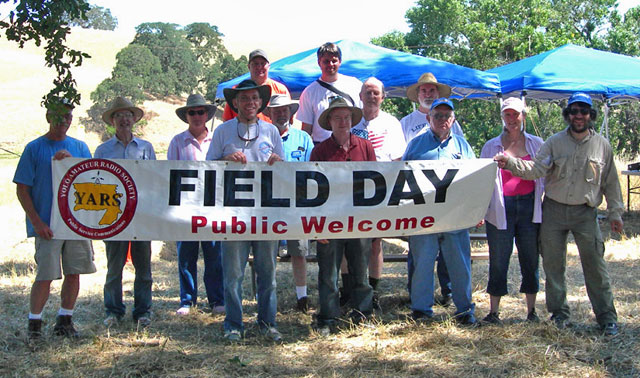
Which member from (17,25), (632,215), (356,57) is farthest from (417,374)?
(632,215)

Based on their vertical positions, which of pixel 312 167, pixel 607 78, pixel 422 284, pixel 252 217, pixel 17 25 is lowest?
pixel 422 284

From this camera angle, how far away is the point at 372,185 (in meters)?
5.59

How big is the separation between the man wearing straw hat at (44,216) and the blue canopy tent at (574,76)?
347 inches

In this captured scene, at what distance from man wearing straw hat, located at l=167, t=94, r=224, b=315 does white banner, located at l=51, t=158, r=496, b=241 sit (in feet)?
3.16

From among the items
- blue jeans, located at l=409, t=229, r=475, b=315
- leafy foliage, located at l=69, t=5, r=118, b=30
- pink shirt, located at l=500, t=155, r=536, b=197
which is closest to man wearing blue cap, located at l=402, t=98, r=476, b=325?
blue jeans, located at l=409, t=229, r=475, b=315

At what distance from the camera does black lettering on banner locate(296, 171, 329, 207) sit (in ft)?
18.1

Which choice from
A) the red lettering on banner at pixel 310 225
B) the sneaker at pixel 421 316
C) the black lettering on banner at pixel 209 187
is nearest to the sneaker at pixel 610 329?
the sneaker at pixel 421 316

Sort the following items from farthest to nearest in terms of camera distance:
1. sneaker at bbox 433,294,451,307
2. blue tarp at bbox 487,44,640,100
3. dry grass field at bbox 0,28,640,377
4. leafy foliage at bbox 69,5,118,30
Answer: leafy foliage at bbox 69,5,118,30 → blue tarp at bbox 487,44,640,100 → sneaker at bbox 433,294,451,307 → dry grass field at bbox 0,28,640,377

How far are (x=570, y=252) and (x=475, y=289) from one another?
10.5ft

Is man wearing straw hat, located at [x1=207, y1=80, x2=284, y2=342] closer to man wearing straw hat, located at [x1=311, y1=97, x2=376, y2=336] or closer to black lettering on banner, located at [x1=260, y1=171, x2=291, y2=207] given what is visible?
black lettering on banner, located at [x1=260, y1=171, x2=291, y2=207]

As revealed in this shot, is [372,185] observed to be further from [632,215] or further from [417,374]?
[632,215]

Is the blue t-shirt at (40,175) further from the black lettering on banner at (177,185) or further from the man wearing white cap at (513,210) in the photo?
the man wearing white cap at (513,210)

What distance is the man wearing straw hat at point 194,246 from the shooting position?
6.41m

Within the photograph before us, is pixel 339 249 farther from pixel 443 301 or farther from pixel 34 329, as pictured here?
pixel 34 329
